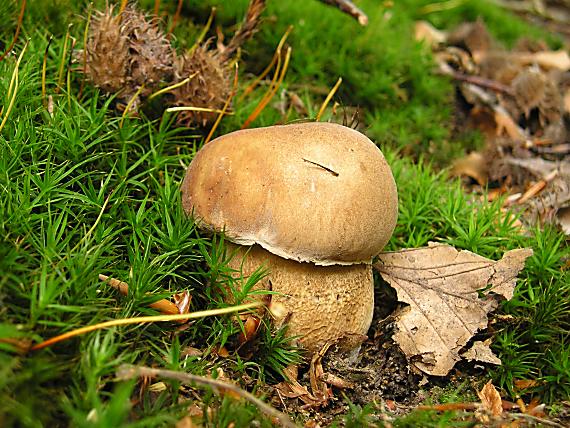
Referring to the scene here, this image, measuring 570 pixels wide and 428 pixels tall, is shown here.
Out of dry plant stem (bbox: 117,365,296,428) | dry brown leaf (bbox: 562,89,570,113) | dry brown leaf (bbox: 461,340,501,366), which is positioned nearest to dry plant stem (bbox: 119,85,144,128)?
dry plant stem (bbox: 117,365,296,428)

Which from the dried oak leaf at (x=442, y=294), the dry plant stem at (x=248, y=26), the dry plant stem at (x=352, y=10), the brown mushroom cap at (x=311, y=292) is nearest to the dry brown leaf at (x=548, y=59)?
the dry plant stem at (x=352, y=10)

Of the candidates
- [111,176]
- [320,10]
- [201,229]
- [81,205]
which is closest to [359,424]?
[201,229]

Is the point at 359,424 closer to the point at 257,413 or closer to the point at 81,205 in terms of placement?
the point at 257,413

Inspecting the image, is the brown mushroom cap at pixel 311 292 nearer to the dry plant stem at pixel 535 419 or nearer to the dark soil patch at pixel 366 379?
the dark soil patch at pixel 366 379

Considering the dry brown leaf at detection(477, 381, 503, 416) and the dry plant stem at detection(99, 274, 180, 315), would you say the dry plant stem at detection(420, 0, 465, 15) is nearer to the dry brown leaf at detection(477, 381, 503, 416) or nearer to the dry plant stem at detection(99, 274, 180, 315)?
the dry brown leaf at detection(477, 381, 503, 416)

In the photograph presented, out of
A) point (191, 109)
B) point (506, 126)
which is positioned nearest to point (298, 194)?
point (191, 109)

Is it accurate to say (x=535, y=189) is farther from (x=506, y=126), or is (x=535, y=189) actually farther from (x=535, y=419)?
(x=535, y=419)
